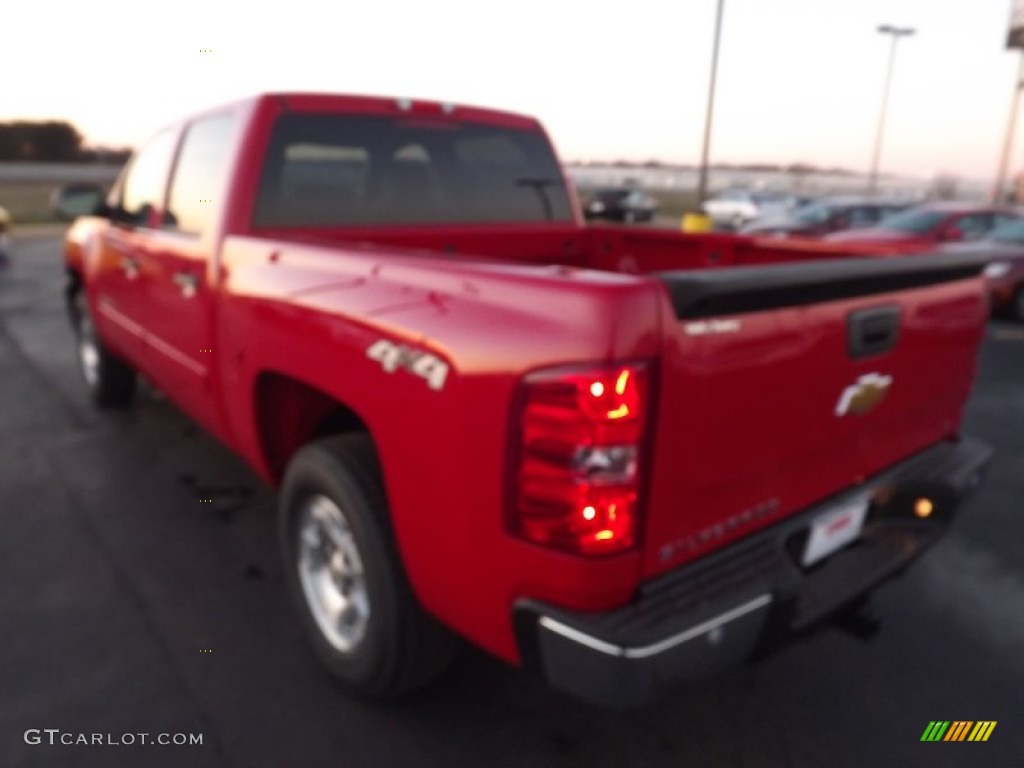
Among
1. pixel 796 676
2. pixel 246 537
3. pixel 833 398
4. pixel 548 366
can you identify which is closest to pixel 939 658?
pixel 796 676

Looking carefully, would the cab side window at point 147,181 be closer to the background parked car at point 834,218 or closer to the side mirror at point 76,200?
the side mirror at point 76,200

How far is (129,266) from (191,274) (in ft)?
4.00

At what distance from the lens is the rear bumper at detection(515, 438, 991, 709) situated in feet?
5.52

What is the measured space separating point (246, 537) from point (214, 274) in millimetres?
1340

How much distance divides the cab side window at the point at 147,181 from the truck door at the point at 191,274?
209 mm

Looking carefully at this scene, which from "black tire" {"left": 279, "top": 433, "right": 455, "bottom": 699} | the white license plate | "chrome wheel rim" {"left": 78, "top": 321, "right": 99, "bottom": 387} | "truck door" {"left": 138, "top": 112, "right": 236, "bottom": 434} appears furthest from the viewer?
"chrome wheel rim" {"left": 78, "top": 321, "right": 99, "bottom": 387}

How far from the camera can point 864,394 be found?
2.14 meters

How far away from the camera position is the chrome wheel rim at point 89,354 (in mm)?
5398

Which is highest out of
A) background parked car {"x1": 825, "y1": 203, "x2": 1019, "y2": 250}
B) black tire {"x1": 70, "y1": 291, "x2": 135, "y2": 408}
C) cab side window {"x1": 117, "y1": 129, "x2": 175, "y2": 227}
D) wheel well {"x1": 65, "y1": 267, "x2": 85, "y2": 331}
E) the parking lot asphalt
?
cab side window {"x1": 117, "y1": 129, "x2": 175, "y2": 227}

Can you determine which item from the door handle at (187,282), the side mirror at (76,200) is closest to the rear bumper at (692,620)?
the door handle at (187,282)

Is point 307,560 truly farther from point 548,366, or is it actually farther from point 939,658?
point 939,658

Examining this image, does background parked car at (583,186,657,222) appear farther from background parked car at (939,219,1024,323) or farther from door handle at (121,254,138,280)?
door handle at (121,254,138,280)

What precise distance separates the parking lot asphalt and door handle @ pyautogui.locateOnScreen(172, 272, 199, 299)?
1176mm

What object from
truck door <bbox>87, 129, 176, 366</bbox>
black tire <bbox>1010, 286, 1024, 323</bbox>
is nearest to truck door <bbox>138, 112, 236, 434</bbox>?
truck door <bbox>87, 129, 176, 366</bbox>
